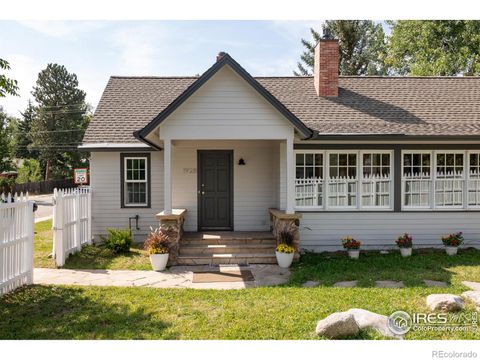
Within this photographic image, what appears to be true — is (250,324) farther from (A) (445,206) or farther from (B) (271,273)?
(A) (445,206)

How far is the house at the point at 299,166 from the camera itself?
30.1 feet

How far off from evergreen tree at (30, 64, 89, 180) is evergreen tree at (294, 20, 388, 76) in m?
28.6

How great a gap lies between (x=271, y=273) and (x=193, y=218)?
379cm

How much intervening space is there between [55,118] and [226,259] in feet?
130

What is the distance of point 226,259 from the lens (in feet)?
29.8

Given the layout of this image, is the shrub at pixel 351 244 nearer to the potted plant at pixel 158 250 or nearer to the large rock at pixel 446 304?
the large rock at pixel 446 304

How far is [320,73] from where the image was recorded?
12781 millimetres

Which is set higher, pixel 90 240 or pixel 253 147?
pixel 253 147

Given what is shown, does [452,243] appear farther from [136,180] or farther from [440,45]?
[440,45]

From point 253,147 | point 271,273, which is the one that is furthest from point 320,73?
point 271,273

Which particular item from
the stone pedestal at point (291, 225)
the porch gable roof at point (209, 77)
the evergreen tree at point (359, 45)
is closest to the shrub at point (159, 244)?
the porch gable roof at point (209, 77)

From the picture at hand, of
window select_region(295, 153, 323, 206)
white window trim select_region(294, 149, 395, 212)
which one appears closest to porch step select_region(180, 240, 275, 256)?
white window trim select_region(294, 149, 395, 212)

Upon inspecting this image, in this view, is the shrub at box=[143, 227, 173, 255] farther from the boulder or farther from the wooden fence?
the wooden fence

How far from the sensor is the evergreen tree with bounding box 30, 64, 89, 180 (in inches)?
1649
